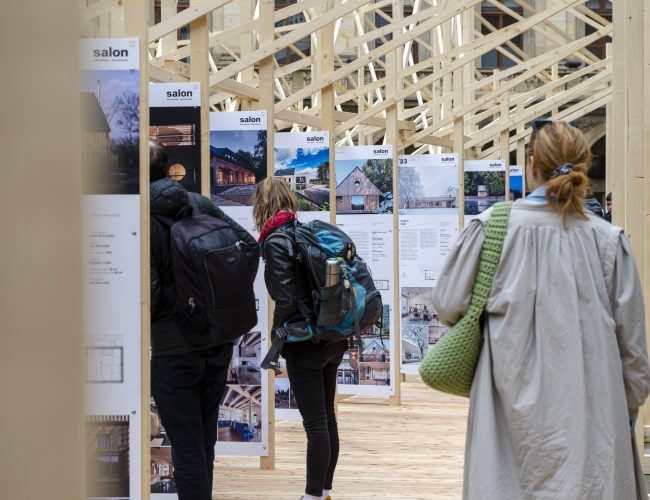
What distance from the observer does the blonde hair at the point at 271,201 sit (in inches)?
203

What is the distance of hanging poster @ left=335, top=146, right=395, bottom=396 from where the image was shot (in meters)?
9.55

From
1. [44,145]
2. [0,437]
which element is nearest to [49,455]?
[0,437]

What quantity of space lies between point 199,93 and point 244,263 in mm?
1612

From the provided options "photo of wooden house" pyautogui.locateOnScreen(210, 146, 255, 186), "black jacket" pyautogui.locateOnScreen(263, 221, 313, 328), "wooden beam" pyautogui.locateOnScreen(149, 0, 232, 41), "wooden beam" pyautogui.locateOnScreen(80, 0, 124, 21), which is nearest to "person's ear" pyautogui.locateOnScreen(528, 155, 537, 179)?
"wooden beam" pyautogui.locateOnScreen(80, 0, 124, 21)

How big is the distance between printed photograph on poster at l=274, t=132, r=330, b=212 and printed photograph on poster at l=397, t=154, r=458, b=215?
105 inches

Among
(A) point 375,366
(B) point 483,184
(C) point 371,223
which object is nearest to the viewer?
(C) point 371,223

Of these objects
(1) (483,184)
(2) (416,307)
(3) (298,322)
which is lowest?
(2) (416,307)

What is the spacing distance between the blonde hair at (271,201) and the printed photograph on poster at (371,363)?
4583 mm

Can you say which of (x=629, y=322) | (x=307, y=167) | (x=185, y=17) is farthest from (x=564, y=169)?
(x=307, y=167)

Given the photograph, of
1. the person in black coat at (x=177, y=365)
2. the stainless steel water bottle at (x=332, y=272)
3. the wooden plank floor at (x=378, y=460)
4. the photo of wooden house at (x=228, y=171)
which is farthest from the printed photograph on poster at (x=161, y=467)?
the photo of wooden house at (x=228, y=171)

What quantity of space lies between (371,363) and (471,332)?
6.81m

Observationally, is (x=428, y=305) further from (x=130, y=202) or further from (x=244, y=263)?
(x=130, y=202)

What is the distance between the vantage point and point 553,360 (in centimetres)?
293

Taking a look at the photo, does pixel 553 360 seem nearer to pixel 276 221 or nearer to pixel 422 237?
pixel 276 221
